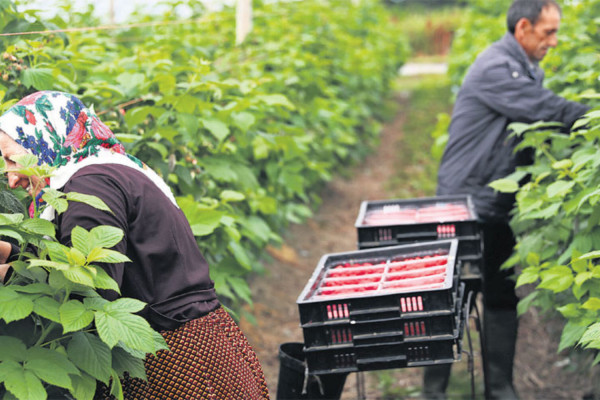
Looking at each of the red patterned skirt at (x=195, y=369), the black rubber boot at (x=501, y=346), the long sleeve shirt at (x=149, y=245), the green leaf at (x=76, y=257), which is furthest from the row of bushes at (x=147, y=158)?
the black rubber boot at (x=501, y=346)

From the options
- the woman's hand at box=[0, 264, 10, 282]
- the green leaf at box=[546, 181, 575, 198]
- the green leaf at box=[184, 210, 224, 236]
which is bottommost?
the green leaf at box=[184, 210, 224, 236]

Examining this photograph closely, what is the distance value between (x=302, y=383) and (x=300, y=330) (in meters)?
2.54

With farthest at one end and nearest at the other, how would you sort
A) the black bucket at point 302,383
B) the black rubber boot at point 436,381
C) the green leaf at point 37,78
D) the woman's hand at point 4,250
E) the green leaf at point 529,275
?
the black rubber boot at point 436,381
the green leaf at point 529,275
the black bucket at point 302,383
the green leaf at point 37,78
the woman's hand at point 4,250

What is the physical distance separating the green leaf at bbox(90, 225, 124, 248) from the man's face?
3.05m

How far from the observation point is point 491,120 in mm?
4223

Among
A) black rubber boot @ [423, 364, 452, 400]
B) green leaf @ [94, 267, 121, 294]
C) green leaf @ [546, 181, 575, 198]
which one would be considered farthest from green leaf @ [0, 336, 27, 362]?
black rubber boot @ [423, 364, 452, 400]

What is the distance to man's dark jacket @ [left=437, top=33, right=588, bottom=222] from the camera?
4078 mm

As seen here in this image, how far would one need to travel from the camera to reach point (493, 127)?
420cm

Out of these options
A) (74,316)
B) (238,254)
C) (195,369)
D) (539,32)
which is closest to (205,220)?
(238,254)

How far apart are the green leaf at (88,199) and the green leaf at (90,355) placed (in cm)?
32

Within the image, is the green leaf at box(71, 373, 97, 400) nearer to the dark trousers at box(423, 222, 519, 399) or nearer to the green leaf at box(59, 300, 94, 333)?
the green leaf at box(59, 300, 94, 333)

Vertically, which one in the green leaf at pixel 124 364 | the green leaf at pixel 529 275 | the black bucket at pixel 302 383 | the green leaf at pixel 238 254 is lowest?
the black bucket at pixel 302 383

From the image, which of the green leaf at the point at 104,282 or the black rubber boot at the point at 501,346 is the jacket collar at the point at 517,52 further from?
the green leaf at the point at 104,282

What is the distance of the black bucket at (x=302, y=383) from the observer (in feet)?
9.93
